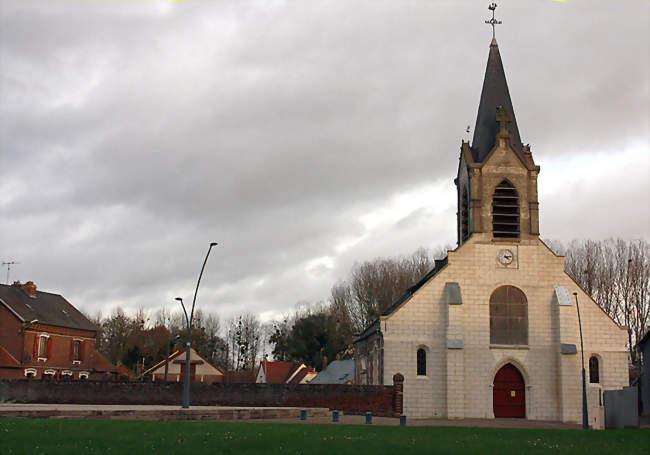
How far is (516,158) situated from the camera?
4431cm

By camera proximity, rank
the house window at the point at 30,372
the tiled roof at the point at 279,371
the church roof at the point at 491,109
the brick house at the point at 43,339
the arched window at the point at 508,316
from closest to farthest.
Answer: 1. the arched window at the point at 508,316
2. the church roof at the point at 491,109
3. the house window at the point at 30,372
4. the brick house at the point at 43,339
5. the tiled roof at the point at 279,371

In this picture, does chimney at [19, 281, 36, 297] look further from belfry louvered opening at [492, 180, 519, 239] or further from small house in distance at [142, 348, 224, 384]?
belfry louvered opening at [492, 180, 519, 239]

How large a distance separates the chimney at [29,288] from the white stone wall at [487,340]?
3913 cm

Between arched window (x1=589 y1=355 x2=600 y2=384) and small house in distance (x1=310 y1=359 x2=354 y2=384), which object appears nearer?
arched window (x1=589 y1=355 x2=600 y2=384)

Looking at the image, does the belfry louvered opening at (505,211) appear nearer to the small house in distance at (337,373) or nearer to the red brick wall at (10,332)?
the small house in distance at (337,373)

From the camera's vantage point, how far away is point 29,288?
66.6 metres

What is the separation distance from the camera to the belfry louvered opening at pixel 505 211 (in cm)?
4381

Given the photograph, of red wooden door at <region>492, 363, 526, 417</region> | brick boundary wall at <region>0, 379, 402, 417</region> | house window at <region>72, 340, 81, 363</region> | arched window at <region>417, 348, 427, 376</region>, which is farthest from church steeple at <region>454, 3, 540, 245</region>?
house window at <region>72, 340, 81, 363</region>

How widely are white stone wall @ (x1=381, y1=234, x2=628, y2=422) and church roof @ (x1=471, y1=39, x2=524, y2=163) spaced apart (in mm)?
6025

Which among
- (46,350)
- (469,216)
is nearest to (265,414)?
(469,216)

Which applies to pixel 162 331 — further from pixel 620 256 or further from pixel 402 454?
pixel 402 454

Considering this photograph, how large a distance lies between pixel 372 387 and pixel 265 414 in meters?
9.23

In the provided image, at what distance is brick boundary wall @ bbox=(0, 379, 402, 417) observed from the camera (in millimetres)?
39438

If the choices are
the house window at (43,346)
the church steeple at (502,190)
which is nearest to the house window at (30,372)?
the house window at (43,346)
